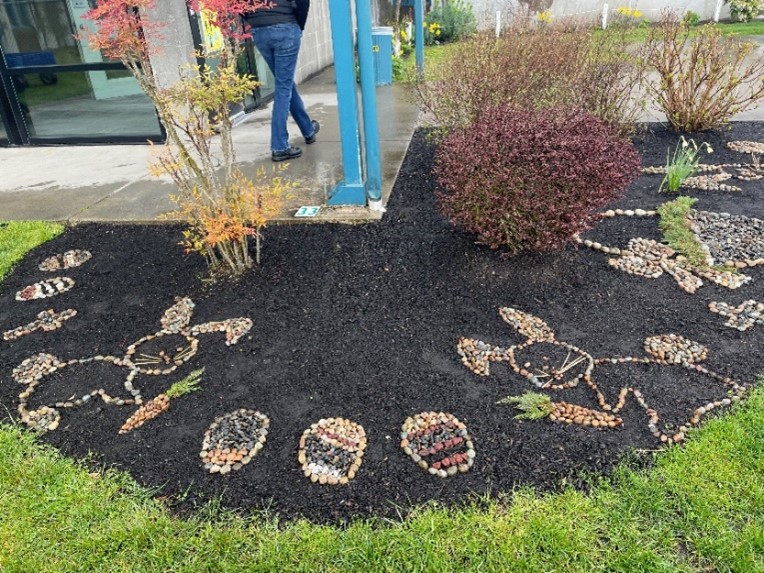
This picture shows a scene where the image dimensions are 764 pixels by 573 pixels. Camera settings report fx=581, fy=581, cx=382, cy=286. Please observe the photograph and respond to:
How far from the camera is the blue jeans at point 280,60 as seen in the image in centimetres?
520

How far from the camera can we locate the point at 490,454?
2.40 meters

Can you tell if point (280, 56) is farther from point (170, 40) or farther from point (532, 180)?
point (532, 180)

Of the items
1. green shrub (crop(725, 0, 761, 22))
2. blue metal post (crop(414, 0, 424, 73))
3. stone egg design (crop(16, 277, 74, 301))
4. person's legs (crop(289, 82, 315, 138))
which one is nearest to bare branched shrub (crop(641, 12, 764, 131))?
person's legs (crop(289, 82, 315, 138))

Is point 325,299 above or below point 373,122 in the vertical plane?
below

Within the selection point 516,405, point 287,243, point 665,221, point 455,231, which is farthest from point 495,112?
point 516,405

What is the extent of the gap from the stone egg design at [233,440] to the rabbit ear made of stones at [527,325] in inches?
56.3

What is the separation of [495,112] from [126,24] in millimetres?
2331

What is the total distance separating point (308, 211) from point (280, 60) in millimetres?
1693

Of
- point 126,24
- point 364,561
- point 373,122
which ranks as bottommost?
point 364,561

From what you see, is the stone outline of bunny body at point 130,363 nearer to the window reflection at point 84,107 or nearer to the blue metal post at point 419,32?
the window reflection at point 84,107

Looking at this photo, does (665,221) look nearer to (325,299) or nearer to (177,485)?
(325,299)

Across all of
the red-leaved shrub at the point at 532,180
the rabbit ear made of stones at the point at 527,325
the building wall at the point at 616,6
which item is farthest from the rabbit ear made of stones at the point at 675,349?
the building wall at the point at 616,6

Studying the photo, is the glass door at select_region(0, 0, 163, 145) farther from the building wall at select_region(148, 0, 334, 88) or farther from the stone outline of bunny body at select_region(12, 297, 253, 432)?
the stone outline of bunny body at select_region(12, 297, 253, 432)

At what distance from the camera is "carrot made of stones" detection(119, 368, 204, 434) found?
2699 mm
